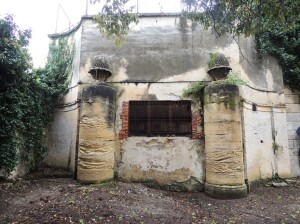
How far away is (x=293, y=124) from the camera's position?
922 centimetres

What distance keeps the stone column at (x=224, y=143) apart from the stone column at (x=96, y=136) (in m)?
2.80

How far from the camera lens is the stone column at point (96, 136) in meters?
6.92

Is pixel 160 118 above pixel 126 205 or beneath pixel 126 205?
above

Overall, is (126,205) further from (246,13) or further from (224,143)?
(246,13)

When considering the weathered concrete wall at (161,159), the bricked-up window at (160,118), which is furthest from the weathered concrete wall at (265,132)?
the bricked-up window at (160,118)

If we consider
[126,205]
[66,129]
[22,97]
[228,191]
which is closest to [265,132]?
[228,191]

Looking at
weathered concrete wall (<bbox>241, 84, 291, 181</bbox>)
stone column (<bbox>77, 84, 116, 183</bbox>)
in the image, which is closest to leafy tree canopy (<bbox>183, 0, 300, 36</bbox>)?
weathered concrete wall (<bbox>241, 84, 291, 181</bbox>)

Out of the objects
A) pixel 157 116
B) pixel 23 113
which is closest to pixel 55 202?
pixel 23 113

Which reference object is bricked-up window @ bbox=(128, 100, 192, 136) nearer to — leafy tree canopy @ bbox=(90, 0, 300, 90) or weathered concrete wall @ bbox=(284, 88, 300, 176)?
leafy tree canopy @ bbox=(90, 0, 300, 90)

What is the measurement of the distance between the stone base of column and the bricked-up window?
1.75 m

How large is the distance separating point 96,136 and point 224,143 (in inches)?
141

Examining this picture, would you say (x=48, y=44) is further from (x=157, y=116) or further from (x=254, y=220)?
(x=254, y=220)

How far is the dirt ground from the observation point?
491 centimetres

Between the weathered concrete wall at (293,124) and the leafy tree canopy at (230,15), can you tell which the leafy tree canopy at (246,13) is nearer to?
the leafy tree canopy at (230,15)
